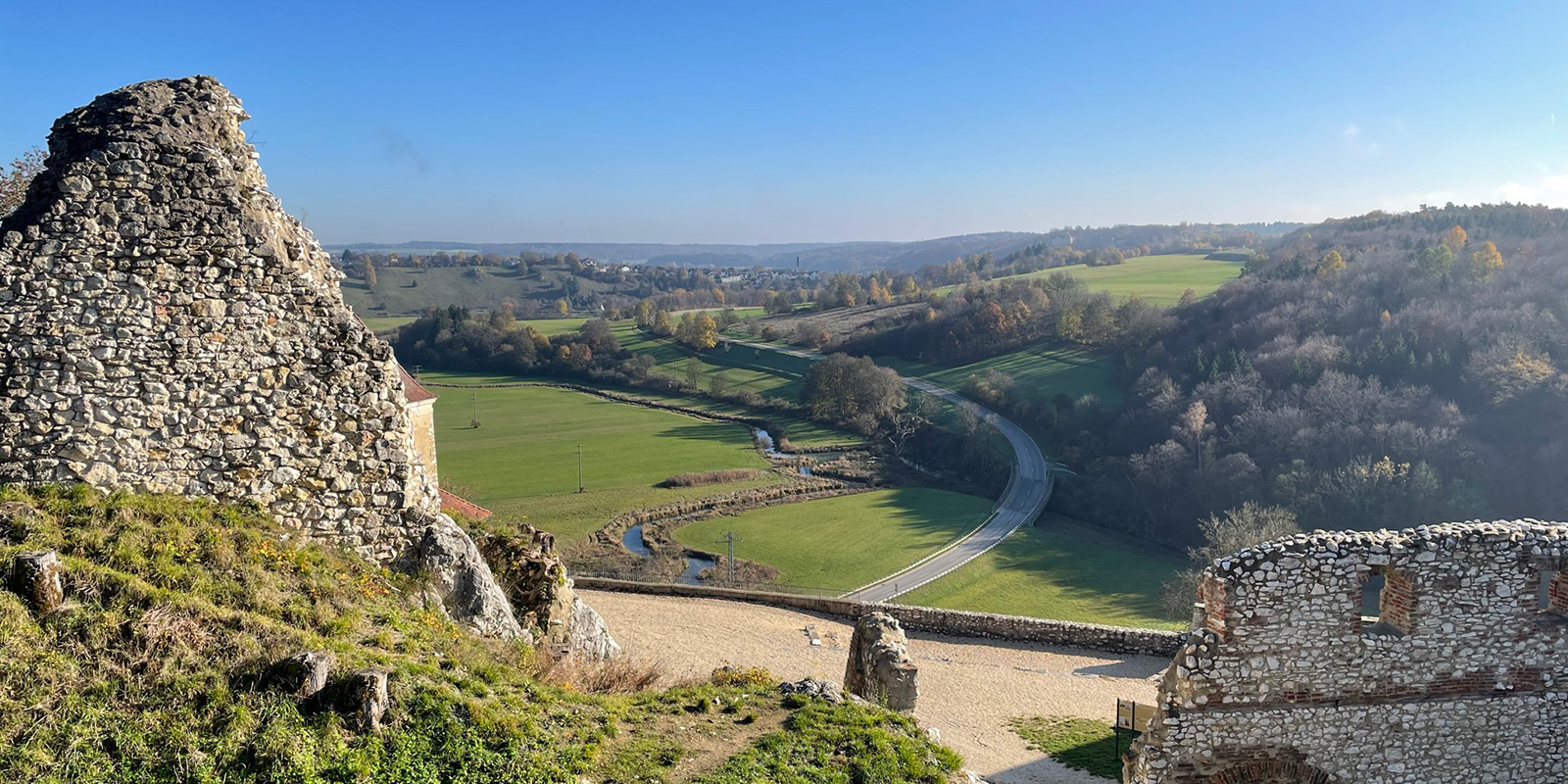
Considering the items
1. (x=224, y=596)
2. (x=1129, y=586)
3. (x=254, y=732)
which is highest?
(x=224, y=596)

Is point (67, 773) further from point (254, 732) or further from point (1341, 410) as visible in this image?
point (1341, 410)

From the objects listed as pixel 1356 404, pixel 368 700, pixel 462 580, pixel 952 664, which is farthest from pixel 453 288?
pixel 368 700

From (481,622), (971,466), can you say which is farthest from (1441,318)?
(481,622)

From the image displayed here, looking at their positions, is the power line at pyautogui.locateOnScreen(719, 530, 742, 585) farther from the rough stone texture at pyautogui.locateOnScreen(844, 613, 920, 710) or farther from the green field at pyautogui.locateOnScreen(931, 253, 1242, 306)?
the green field at pyautogui.locateOnScreen(931, 253, 1242, 306)

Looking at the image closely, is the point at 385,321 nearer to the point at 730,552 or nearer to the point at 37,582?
the point at 730,552

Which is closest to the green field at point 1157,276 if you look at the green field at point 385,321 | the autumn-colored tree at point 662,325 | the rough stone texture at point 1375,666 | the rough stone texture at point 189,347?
the autumn-colored tree at point 662,325

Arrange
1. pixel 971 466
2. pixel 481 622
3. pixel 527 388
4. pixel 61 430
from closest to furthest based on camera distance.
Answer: pixel 61 430, pixel 481 622, pixel 971 466, pixel 527 388
